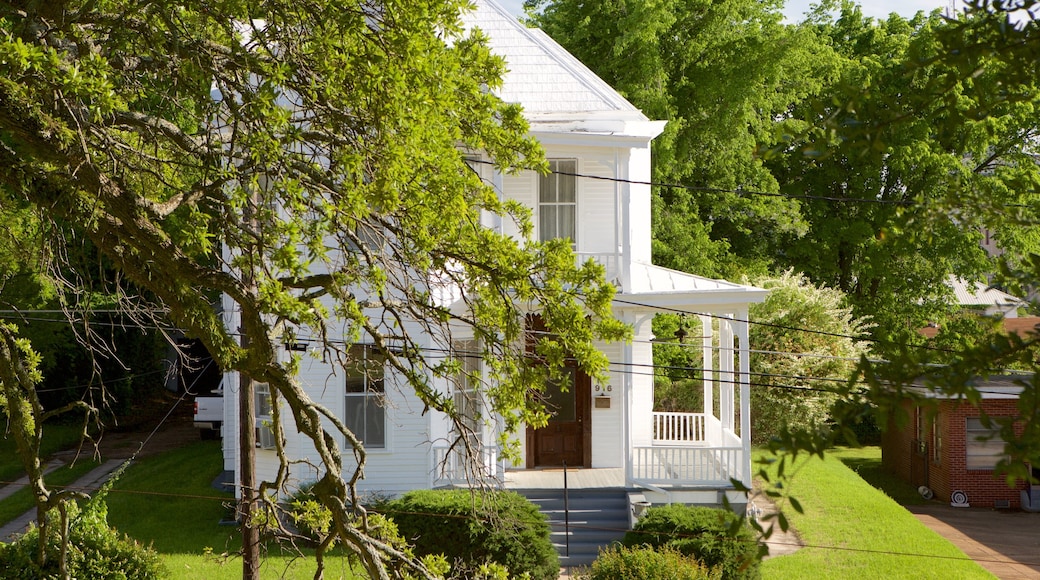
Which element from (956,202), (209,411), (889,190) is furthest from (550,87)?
(956,202)

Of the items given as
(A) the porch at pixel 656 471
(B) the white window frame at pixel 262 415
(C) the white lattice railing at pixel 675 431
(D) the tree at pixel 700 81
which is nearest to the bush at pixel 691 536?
(A) the porch at pixel 656 471

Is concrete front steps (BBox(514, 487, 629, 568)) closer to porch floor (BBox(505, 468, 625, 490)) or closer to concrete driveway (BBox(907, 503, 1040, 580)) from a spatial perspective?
porch floor (BBox(505, 468, 625, 490))

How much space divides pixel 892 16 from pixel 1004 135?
6543 millimetres

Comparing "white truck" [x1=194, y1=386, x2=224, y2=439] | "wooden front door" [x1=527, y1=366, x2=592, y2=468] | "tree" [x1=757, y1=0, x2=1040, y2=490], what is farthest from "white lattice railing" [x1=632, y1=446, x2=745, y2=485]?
"tree" [x1=757, y1=0, x2=1040, y2=490]

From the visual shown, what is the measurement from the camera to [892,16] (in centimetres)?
3631

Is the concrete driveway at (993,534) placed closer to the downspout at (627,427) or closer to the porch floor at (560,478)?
the downspout at (627,427)

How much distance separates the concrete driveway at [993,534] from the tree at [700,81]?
8331 millimetres

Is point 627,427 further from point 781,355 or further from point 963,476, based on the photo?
point 963,476

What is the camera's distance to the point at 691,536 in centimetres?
1573

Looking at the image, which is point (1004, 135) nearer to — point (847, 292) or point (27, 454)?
point (847, 292)

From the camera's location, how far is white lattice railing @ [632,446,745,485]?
18828 mm

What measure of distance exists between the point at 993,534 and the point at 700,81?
1377 centimetres

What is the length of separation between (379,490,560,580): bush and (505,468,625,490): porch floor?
8.47 ft

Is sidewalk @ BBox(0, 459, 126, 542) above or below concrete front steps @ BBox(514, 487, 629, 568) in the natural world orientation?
below
